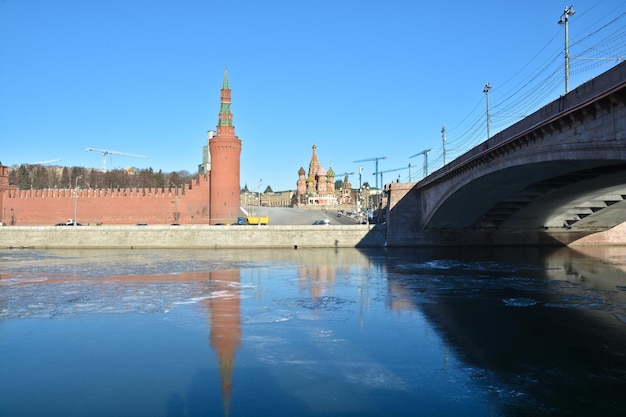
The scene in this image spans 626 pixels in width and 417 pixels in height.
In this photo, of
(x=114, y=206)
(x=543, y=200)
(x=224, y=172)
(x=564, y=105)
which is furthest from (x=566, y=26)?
(x=114, y=206)

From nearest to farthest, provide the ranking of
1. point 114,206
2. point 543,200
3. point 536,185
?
point 536,185 < point 543,200 < point 114,206

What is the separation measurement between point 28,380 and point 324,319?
6848mm

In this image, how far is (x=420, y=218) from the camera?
4003 centimetres

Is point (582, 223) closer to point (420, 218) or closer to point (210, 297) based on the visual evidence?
point (420, 218)

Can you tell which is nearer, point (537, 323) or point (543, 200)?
point (537, 323)

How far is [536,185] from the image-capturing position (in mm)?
26875

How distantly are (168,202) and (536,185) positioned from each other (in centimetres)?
3574

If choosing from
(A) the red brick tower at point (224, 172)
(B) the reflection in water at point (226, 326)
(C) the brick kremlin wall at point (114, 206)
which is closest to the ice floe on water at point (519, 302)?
(B) the reflection in water at point (226, 326)

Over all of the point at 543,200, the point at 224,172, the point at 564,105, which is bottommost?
the point at 543,200

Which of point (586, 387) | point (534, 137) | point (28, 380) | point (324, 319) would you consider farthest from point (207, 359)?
point (534, 137)

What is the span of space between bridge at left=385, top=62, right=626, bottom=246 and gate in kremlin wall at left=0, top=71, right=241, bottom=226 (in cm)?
1806

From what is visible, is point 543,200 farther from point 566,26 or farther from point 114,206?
point 114,206

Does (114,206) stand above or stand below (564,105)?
below

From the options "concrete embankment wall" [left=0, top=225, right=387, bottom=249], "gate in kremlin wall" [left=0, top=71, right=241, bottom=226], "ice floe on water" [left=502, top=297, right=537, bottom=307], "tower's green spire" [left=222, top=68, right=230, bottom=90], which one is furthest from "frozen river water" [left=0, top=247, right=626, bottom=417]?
"tower's green spire" [left=222, top=68, right=230, bottom=90]
